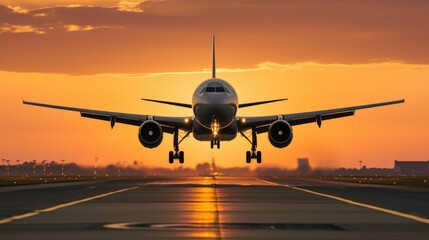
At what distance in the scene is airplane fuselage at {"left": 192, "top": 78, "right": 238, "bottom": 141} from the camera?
2913 inches

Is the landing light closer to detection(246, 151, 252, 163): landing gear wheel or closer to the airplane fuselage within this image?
the airplane fuselage

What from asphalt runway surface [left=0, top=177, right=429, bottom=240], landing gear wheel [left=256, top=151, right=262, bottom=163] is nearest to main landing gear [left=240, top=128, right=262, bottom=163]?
landing gear wheel [left=256, top=151, right=262, bottom=163]

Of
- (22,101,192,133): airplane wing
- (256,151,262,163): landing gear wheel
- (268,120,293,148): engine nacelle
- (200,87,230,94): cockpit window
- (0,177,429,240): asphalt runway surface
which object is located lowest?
(0,177,429,240): asphalt runway surface

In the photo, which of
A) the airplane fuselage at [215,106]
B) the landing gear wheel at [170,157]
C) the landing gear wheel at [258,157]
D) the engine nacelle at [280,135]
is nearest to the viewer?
the airplane fuselage at [215,106]

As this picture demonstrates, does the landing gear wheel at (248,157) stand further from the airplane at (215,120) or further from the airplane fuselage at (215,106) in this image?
the airplane fuselage at (215,106)

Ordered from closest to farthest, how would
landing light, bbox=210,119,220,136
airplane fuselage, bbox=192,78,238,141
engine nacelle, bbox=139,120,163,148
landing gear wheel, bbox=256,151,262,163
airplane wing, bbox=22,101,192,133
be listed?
airplane fuselage, bbox=192,78,238,141 → landing light, bbox=210,119,220,136 → engine nacelle, bbox=139,120,163,148 → airplane wing, bbox=22,101,192,133 → landing gear wheel, bbox=256,151,262,163

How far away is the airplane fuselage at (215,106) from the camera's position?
243ft

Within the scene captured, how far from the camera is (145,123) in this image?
77.4 m

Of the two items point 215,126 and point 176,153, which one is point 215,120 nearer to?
point 215,126

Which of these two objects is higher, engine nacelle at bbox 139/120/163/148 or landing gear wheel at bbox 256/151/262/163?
engine nacelle at bbox 139/120/163/148

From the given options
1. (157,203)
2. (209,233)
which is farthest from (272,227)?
(157,203)

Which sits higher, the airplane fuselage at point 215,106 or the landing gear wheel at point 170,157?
the airplane fuselage at point 215,106

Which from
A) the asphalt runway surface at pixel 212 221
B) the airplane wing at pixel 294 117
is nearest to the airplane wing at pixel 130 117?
the airplane wing at pixel 294 117

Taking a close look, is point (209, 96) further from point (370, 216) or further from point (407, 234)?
point (407, 234)
